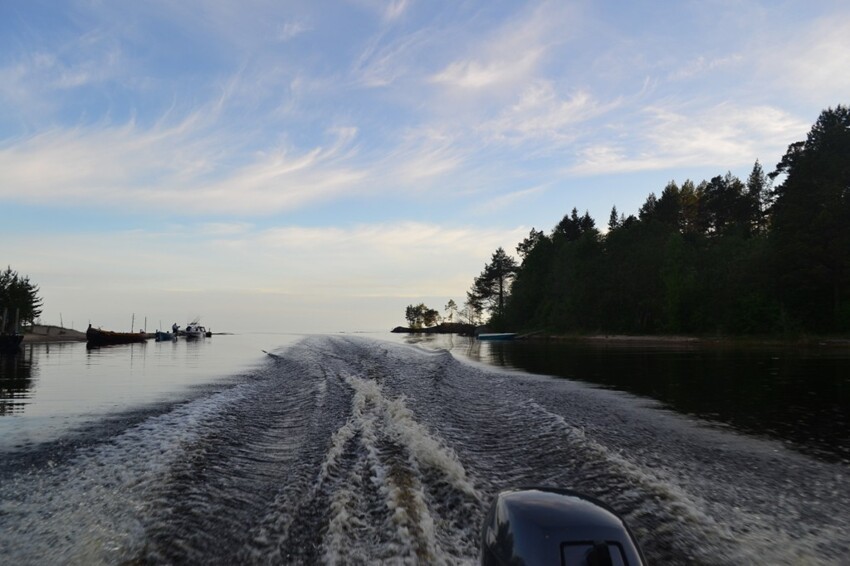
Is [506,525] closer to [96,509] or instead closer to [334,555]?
[334,555]

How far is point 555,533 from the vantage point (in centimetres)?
312

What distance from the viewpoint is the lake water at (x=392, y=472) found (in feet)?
17.5

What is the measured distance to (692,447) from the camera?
31.8 feet

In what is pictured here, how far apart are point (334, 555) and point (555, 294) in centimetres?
10178

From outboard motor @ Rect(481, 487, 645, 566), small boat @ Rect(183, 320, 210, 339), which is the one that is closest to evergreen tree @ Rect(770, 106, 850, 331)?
outboard motor @ Rect(481, 487, 645, 566)

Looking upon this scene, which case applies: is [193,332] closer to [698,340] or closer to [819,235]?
[698,340]

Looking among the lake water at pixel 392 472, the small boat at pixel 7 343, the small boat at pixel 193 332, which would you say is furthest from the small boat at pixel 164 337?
the lake water at pixel 392 472

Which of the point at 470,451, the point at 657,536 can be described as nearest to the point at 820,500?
the point at 657,536

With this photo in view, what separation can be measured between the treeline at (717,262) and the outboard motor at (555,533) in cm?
6101

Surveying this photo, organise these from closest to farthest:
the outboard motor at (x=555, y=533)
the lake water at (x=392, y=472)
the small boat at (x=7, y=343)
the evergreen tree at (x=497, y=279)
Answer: the outboard motor at (x=555, y=533)
the lake water at (x=392, y=472)
the small boat at (x=7, y=343)
the evergreen tree at (x=497, y=279)

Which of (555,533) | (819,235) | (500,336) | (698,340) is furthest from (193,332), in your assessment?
(555,533)

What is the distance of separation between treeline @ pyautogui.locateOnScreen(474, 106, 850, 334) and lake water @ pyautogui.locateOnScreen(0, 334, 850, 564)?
45.5m

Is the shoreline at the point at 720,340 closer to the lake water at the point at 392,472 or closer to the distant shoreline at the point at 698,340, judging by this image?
the distant shoreline at the point at 698,340

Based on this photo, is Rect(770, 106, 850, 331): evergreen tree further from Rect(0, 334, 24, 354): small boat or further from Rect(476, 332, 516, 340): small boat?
Rect(0, 334, 24, 354): small boat
